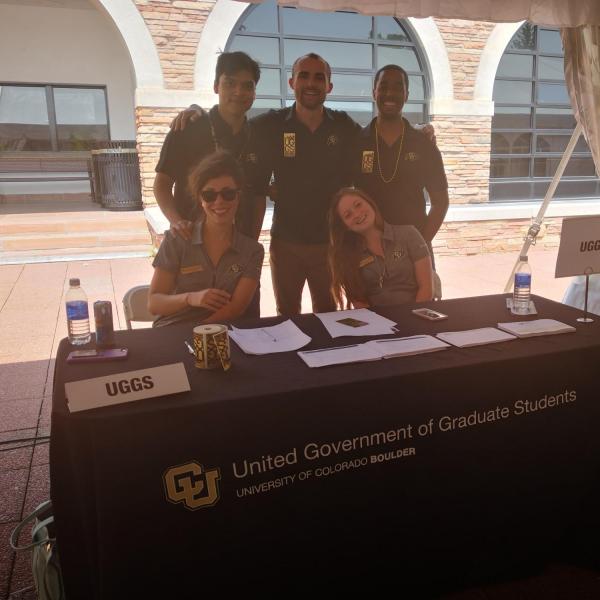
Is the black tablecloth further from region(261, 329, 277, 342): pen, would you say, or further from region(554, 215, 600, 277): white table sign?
region(554, 215, 600, 277): white table sign

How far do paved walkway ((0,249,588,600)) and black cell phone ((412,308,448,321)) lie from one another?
61.5 inches

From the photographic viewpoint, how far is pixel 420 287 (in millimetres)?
2576

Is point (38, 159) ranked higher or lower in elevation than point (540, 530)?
higher

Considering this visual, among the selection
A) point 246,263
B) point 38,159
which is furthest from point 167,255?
point 38,159

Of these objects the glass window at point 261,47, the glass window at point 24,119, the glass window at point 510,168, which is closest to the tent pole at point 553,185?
the glass window at point 261,47

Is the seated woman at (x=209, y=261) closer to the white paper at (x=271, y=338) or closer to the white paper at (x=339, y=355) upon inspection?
the white paper at (x=271, y=338)

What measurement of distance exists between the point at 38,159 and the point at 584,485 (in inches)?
434

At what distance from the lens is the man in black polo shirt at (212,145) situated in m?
2.82

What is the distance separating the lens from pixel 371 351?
1.59 meters

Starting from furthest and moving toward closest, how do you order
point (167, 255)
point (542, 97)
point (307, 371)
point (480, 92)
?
1. point (542, 97)
2. point (480, 92)
3. point (167, 255)
4. point (307, 371)

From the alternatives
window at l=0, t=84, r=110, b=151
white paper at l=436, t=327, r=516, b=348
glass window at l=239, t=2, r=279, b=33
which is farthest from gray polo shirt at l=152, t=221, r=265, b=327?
window at l=0, t=84, r=110, b=151

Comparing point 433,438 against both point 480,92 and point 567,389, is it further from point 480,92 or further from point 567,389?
point 480,92

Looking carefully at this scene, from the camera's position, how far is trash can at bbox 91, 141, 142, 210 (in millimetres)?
8961

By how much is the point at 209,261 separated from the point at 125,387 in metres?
1.14
